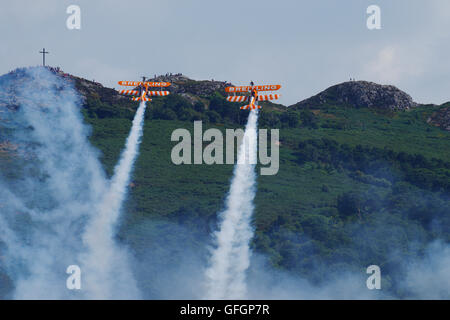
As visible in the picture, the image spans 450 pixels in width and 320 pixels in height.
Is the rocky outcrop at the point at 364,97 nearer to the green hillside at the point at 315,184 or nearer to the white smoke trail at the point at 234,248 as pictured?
the green hillside at the point at 315,184

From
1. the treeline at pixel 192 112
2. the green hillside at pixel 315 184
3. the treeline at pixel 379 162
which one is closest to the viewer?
the green hillside at pixel 315 184

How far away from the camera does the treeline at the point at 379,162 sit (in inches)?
4932

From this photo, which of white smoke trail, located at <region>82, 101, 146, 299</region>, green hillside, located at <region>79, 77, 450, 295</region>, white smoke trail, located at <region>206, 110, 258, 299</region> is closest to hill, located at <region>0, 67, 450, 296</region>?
green hillside, located at <region>79, 77, 450, 295</region>

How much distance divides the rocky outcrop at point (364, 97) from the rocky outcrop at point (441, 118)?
7428 mm

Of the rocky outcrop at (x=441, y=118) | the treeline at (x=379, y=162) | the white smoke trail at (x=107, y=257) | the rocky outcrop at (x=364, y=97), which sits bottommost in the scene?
the white smoke trail at (x=107, y=257)

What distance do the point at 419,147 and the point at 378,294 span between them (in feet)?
264

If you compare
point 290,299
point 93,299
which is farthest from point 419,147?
point 93,299

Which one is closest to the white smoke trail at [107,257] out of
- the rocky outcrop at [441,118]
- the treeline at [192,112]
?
the treeline at [192,112]

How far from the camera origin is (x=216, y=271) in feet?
235

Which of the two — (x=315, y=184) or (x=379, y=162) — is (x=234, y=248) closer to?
(x=315, y=184)

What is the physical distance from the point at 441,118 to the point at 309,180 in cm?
6817

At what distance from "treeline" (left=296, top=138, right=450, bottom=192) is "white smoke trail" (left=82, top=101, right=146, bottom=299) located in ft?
184

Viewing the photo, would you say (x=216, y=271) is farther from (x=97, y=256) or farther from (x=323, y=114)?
(x=323, y=114)

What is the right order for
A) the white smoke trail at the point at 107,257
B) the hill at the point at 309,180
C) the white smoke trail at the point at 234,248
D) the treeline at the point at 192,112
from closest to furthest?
the white smoke trail at the point at 234,248 → the white smoke trail at the point at 107,257 → the hill at the point at 309,180 → the treeline at the point at 192,112
